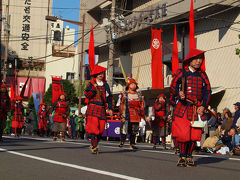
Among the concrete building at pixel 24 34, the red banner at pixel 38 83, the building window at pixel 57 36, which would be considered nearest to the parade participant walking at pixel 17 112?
the concrete building at pixel 24 34

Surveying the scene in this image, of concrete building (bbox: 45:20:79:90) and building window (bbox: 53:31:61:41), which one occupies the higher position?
building window (bbox: 53:31:61:41)

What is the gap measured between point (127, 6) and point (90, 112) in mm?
26930

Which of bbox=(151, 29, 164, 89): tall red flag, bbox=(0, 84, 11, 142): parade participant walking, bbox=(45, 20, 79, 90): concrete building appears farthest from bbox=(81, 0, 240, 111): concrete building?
bbox=(45, 20, 79, 90): concrete building

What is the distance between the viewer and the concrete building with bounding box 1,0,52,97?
64.5m

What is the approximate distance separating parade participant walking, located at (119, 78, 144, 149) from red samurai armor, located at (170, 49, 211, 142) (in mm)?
4996

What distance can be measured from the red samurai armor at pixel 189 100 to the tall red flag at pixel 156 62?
15809mm

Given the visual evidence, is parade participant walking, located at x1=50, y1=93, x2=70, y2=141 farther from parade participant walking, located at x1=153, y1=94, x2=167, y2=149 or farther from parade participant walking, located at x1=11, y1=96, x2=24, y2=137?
parade participant walking, located at x1=11, y1=96, x2=24, y2=137

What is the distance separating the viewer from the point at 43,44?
66938mm

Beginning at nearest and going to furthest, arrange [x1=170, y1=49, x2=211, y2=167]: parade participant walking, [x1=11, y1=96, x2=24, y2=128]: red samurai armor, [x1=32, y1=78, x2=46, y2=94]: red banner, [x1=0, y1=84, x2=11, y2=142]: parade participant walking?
[x1=170, y1=49, x2=211, y2=167]: parade participant walking → [x1=0, y1=84, x2=11, y2=142]: parade participant walking → [x1=11, y1=96, x2=24, y2=128]: red samurai armor → [x1=32, y1=78, x2=46, y2=94]: red banner

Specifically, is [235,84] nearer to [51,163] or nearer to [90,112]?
[90,112]

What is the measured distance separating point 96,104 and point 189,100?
321 cm

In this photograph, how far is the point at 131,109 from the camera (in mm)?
13039

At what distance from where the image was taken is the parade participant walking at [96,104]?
10469mm

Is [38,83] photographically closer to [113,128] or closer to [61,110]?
[113,128]
